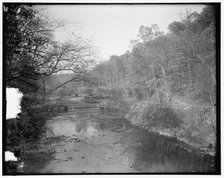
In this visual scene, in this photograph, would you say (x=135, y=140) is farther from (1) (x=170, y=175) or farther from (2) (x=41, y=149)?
(2) (x=41, y=149)

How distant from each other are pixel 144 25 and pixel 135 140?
8.15ft

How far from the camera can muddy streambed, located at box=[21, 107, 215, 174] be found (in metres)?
3.39

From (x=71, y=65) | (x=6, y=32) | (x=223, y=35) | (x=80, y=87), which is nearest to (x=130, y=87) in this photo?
(x=80, y=87)

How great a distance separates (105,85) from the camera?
390cm

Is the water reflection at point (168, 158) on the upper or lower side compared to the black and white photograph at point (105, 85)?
lower

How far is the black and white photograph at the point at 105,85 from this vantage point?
3.44 metres

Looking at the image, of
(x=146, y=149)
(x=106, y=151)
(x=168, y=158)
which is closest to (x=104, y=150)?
(x=106, y=151)

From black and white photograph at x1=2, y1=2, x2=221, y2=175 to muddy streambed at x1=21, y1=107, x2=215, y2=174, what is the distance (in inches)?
0.8

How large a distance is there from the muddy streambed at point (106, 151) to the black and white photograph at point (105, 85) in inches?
0.8

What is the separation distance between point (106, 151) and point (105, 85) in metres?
1.40

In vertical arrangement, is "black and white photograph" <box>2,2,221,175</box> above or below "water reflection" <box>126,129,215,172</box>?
above

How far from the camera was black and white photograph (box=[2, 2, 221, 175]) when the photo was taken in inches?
135

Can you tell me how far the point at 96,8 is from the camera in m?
3.57

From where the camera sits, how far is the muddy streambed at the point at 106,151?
3.39 metres
